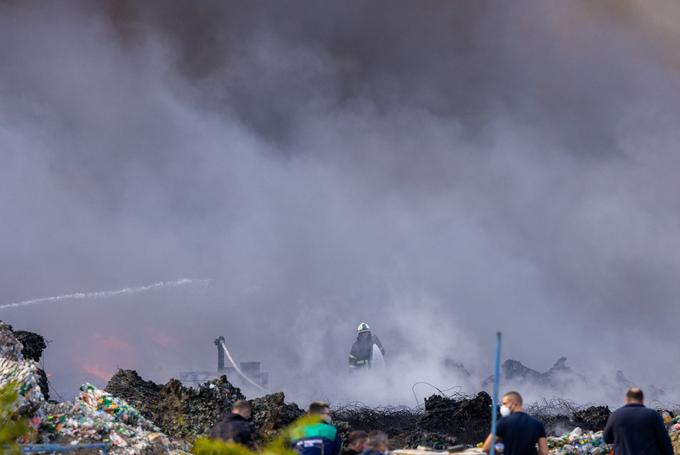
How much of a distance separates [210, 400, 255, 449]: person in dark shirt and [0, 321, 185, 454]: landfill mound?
509cm

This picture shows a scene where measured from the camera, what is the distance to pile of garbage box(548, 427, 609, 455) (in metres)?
18.5

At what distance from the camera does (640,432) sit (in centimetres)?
1081

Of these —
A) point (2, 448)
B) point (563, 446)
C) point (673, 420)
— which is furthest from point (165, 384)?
point (2, 448)

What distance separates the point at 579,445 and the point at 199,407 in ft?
32.4

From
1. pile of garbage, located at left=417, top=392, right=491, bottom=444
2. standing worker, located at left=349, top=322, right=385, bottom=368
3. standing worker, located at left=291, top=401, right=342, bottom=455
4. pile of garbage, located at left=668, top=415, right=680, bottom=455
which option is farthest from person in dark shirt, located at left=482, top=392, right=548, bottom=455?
standing worker, located at left=349, top=322, right=385, bottom=368

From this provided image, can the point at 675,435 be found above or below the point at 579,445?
above

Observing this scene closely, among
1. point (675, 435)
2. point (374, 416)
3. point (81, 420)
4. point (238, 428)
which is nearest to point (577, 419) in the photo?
point (374, 416)

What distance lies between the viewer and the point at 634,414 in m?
10.9

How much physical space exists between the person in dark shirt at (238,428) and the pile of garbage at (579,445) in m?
10.0

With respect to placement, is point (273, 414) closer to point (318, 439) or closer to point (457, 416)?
point (457, 416)

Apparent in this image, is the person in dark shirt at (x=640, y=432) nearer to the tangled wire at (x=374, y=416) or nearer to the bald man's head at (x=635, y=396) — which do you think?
the bald man's head at (x=635, y=396)

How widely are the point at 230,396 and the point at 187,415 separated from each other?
1.31 meters

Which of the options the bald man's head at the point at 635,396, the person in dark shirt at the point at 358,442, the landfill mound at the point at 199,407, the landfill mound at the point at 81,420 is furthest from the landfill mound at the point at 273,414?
the bald man's head at the point at 635,396

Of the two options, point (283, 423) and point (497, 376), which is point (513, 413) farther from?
point (283, 423)
